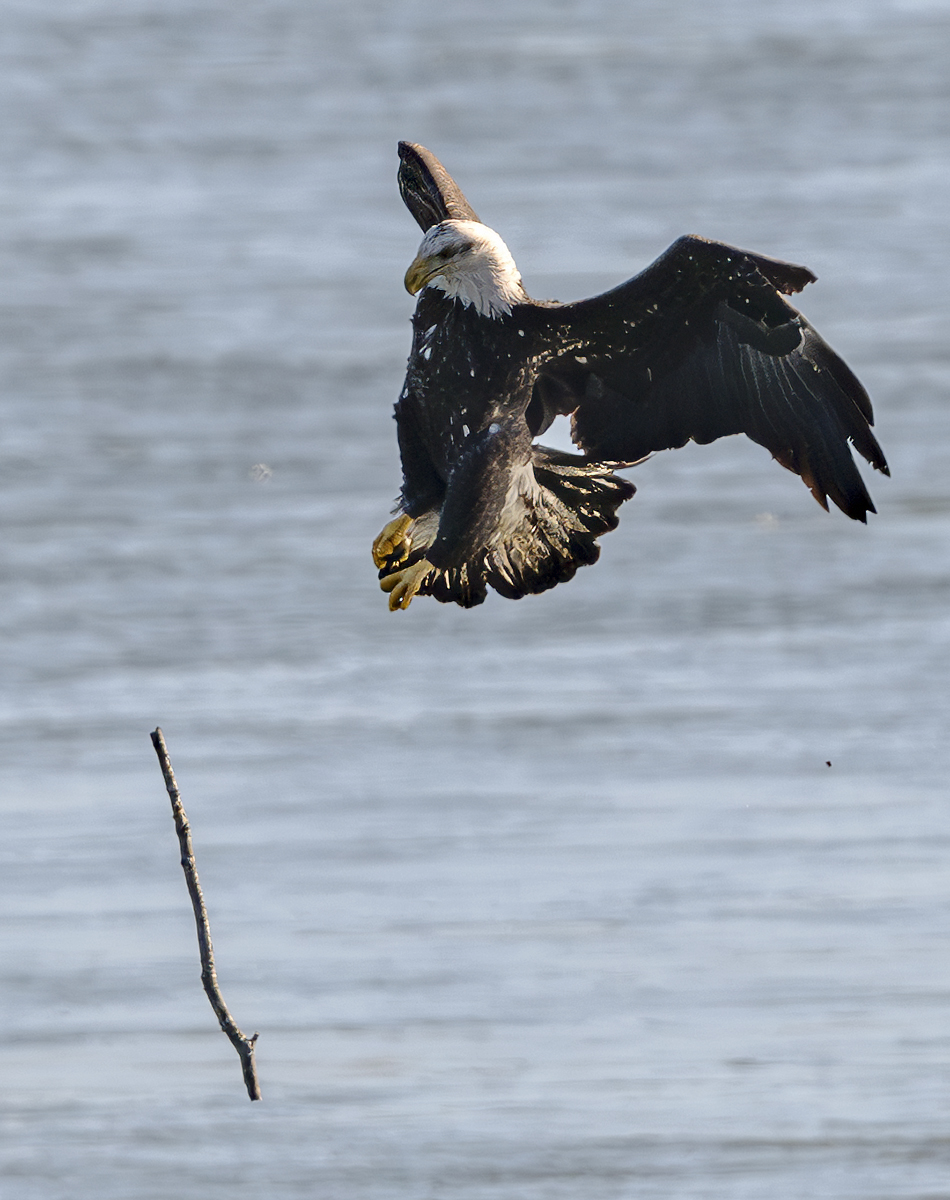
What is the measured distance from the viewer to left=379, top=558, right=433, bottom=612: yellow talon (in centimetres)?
330

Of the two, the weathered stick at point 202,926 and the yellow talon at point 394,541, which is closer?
the weathered stick at point 202,926

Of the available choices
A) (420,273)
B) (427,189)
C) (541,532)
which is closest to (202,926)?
(420,273)

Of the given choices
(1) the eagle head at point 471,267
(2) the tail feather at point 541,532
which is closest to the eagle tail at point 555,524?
(2) the tail feather at point 541,532

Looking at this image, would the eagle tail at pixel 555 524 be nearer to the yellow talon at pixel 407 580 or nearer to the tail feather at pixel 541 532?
the tail feather at pixel 541 532

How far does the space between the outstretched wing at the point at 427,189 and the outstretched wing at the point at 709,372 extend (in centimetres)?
33

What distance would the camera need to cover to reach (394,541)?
3.30m

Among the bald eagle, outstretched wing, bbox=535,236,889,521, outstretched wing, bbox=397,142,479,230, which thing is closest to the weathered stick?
the bald eagle

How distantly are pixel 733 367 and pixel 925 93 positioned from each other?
446 centimetres

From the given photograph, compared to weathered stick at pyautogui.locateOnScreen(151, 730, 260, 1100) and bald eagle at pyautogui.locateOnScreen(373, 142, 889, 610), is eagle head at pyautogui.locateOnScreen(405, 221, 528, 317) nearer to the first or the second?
bald eagle at pyautogui.locateOnScreen(373, 142, 889, 610)

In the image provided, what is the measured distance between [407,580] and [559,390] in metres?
0.39

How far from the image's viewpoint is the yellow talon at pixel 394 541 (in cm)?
329

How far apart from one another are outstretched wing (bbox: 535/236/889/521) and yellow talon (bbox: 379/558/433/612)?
1.06 ft

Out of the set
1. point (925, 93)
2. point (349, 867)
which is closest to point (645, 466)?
point (349, 867)

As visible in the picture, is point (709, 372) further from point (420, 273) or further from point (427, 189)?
point (427, 189)
